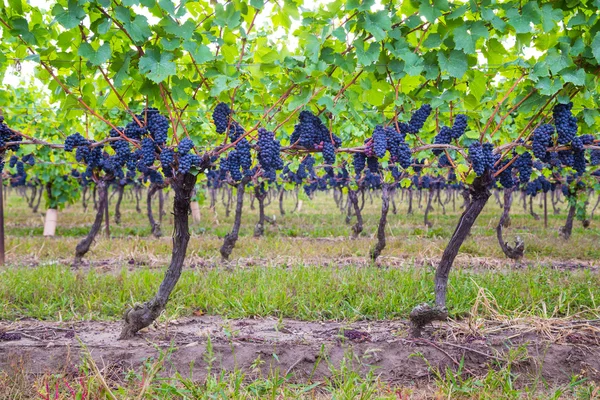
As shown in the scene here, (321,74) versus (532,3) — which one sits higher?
(532,3)

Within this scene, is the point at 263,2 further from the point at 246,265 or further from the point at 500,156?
the point at 246,265

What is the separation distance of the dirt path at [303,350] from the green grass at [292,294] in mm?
382

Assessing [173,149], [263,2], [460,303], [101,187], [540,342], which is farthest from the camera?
[101,187]

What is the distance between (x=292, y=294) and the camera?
203 inches

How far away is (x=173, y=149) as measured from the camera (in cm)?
358

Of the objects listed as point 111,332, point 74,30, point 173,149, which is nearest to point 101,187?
point 111,332

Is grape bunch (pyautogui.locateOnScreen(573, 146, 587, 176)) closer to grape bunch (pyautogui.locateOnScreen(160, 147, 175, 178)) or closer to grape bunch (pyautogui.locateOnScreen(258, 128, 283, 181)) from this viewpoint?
grape bunch (pyautogui.locateOnScreen(258, 128, 283, 181))

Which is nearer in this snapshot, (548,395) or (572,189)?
(548,395)

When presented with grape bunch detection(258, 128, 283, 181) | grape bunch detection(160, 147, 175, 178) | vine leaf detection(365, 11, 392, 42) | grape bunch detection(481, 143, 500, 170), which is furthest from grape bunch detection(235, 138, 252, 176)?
grape bunch detection(481, 143, 500, 170)

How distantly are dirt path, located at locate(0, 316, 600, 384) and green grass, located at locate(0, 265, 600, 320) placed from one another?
38 cm

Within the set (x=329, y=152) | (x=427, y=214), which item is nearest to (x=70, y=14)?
(x=329, y=152)

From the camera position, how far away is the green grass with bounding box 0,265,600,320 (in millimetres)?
4715

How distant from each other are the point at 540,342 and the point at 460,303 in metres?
0.96

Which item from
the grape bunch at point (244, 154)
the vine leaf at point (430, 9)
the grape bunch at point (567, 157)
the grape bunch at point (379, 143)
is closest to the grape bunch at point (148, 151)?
the grape bunch at point (244, 154)
